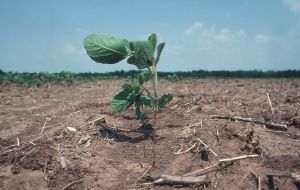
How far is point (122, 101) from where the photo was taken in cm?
382

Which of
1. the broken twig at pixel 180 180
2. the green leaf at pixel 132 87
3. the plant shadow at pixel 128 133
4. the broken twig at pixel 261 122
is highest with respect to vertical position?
the green leaf at pixel 132 87

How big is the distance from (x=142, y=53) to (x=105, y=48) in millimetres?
408

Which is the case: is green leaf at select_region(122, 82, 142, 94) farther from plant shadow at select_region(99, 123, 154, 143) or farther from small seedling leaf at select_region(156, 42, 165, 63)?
plant shadow at select_region(99, 123, 154, 143)

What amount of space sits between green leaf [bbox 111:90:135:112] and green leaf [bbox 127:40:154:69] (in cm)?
33

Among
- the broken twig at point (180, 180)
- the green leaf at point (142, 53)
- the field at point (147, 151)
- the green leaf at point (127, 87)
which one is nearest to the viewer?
the broken twig at point (180, 180)

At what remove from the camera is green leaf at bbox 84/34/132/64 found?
3.71 m

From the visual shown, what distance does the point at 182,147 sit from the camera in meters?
3.47

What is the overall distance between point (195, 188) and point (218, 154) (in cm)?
57

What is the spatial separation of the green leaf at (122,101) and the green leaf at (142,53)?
1.07 ft

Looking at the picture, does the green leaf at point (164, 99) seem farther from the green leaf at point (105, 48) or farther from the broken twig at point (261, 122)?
the broken twig at point (261, 122)

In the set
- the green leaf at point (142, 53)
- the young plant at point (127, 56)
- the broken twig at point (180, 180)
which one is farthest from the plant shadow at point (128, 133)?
the broken twig at point (180, 180)

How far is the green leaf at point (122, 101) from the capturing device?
3.78 m

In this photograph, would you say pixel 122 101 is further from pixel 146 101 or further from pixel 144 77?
pixel 144 77

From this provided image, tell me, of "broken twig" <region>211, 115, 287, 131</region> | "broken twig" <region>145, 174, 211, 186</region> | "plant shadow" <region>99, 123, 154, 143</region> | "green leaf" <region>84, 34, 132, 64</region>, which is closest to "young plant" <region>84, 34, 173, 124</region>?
"green leaf" <region>84, 34, 132, 64</region>
